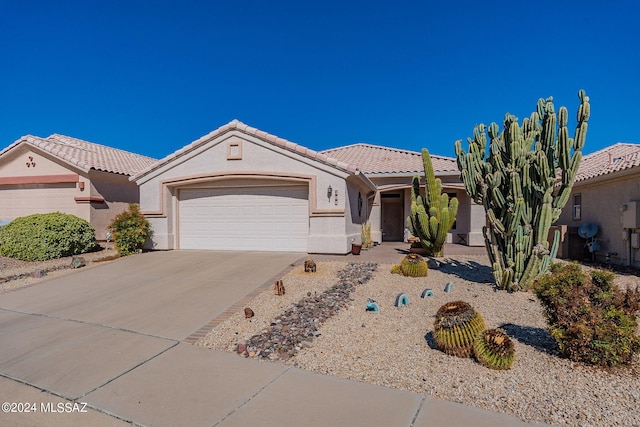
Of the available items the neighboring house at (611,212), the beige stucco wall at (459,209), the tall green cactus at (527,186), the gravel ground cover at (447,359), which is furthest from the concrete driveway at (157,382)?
the beige stucco wall at (459,209)

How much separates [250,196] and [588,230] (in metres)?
12.2

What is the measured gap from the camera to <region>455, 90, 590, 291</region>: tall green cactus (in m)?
6.76

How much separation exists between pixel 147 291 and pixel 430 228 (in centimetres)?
852

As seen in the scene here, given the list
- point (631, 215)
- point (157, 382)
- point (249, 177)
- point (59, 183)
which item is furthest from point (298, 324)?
point (59, 183)

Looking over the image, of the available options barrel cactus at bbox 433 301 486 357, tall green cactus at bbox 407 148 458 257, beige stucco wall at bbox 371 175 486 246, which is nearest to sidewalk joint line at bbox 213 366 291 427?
barrel cactus at bbox 433 301 486 357

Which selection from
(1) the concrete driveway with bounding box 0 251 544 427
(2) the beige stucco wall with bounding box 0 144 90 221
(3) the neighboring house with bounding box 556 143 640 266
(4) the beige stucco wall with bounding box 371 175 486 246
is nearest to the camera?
(1) the concrete driveway with bounding box 0 251 544 427

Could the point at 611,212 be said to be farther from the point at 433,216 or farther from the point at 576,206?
the point at 433,216

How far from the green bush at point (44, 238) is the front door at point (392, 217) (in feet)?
46.3

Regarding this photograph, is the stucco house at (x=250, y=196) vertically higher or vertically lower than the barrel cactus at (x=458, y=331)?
higher

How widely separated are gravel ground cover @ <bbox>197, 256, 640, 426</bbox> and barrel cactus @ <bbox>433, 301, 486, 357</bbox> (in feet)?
0.42

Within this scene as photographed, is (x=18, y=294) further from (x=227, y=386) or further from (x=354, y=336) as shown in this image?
(x=354, y=336)

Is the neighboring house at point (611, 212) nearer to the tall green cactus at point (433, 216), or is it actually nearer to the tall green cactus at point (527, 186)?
the tall green cactus at point (433, 216)

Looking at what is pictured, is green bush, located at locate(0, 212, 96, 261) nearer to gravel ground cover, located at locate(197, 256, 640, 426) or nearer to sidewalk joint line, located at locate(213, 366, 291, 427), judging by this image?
gravel ground cover, located at locate(197, 256, 640, 426)

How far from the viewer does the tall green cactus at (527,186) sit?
22.2 feet
